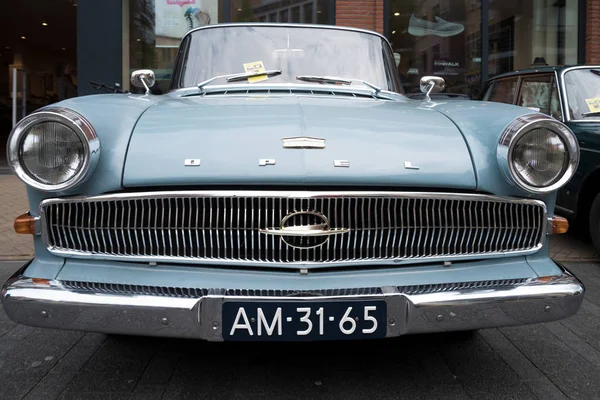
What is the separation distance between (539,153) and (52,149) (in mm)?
1769

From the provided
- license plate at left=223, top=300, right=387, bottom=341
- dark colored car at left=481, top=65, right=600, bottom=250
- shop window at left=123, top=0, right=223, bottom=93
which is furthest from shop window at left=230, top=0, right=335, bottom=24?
license plate at left=223, top=300, right=387, bottom=341

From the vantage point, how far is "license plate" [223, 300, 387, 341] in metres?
1.74

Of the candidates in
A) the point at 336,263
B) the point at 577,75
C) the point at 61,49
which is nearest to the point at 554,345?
the point at 336,263

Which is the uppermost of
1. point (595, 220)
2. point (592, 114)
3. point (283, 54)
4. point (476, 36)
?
point (476, 36)

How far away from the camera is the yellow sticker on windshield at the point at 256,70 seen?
3.09 meters

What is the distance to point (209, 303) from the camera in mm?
1736

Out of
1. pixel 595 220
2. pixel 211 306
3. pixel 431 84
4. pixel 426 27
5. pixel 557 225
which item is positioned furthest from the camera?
pixel 426 27

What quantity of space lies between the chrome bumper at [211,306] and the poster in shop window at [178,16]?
23.6 ft

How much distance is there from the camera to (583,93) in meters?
4.53

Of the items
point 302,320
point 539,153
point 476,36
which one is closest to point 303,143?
point 302,320

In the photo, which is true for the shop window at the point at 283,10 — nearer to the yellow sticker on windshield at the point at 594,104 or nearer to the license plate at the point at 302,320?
the yellow sticker on windshield at the point at 594,104

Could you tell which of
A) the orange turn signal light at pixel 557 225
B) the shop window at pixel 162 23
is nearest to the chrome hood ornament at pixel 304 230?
the orange turn signal light at pixel 557 225

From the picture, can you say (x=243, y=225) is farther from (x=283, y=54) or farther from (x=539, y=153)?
(x=283, y=54)

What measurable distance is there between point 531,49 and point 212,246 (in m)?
8.91
